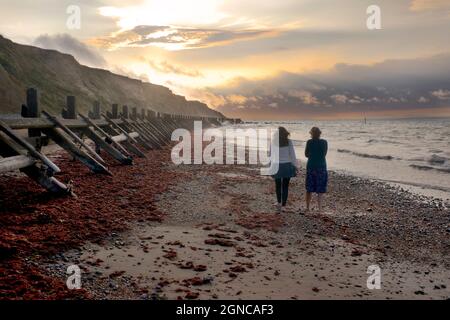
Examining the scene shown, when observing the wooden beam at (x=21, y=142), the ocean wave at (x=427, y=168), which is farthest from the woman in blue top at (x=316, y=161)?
the ocean wave at (x=427, y=168)

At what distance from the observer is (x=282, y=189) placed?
9922 millimetres

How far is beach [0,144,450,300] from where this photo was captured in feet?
15.5

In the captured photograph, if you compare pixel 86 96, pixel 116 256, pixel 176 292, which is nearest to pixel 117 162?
pixel 116 256

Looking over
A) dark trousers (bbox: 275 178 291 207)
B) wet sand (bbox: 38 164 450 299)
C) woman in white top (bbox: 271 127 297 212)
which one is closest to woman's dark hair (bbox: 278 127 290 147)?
woman in white top (bbox: 271 127 297 212)

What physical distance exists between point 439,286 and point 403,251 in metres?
1.64

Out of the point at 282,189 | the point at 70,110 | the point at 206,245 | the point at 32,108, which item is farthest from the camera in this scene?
the point at 70,110

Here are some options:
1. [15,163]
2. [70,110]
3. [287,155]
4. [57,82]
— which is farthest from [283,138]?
[57,82]

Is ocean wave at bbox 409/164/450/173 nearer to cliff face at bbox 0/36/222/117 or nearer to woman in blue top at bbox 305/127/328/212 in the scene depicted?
woman in blue top at bbox 305/127/328/212

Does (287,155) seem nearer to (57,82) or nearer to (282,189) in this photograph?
(282,189)

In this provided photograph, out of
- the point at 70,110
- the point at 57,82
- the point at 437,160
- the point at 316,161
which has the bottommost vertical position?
the point at 437,160

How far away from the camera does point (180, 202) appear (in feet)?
31.4

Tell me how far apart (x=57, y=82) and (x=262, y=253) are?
80363 mm

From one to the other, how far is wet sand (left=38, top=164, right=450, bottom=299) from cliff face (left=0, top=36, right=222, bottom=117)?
1534 inches
